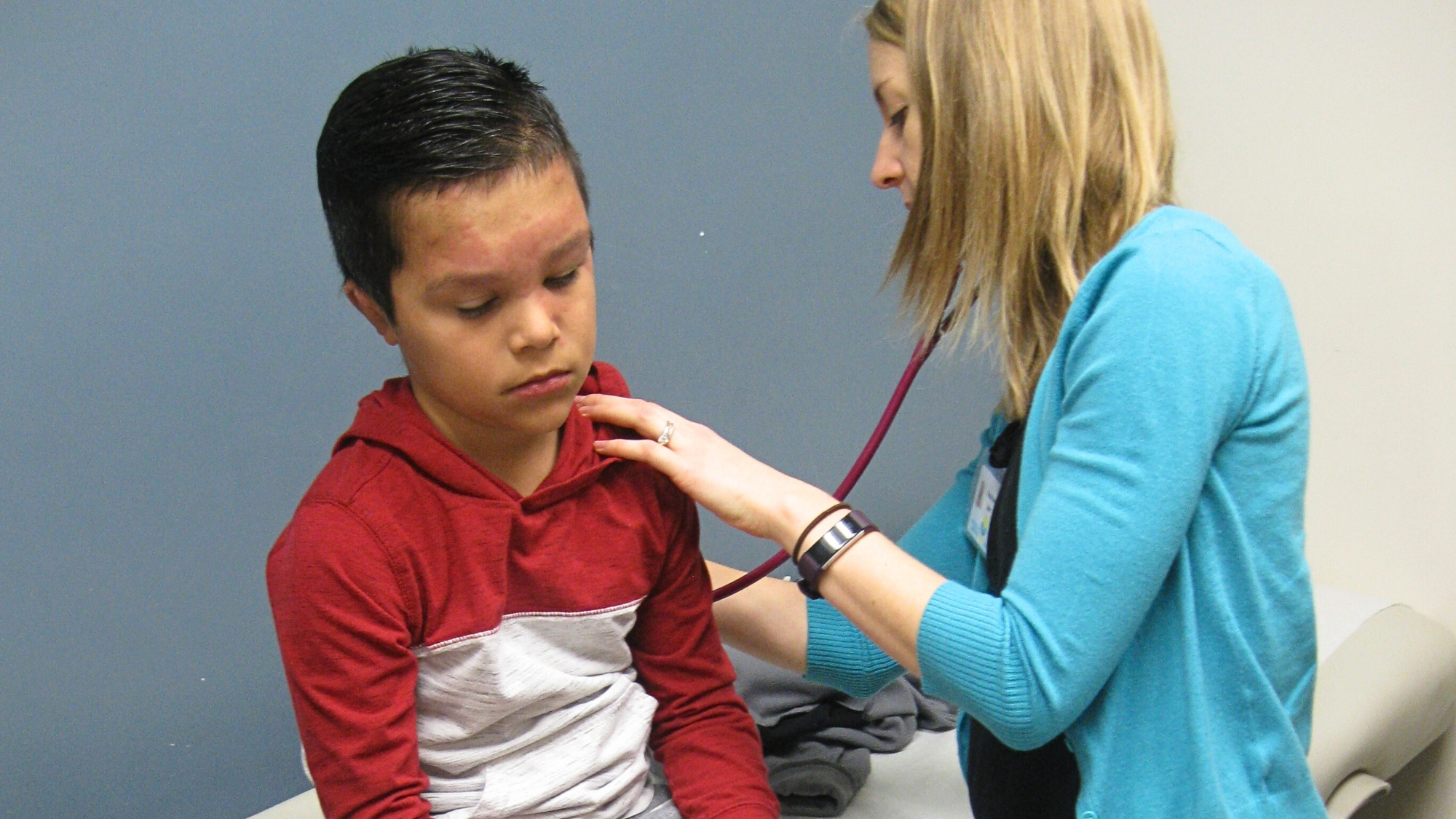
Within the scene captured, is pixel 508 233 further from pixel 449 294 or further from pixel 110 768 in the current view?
pixel 110 768

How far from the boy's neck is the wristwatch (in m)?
0.23

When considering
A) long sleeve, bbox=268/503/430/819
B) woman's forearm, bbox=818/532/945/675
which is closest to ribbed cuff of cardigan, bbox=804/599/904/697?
woman's forearm, bbox=818/532/945/675

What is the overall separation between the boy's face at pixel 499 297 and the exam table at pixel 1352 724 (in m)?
0.64

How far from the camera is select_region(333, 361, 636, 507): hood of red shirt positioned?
955mm

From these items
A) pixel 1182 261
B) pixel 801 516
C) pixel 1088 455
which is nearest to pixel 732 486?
pixel 801 516

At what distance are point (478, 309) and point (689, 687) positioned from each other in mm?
409

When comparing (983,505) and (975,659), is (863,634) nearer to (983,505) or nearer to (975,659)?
(983,505)

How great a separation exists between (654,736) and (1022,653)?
1.18 ft

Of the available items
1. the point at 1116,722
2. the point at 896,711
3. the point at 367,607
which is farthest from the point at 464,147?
the point at 896,711

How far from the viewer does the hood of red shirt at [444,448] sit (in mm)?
955

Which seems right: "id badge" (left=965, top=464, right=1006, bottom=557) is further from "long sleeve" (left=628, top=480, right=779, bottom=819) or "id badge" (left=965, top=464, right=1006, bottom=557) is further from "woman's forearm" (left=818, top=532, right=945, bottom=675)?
"long sleeve" (left=628, top=480, right=779, bottom=819)

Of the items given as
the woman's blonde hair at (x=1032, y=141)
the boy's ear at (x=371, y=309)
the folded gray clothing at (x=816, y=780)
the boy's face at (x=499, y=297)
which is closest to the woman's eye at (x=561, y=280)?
the boy's face at (x=499, y=297)

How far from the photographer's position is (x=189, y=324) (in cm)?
125

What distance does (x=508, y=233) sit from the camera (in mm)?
872
